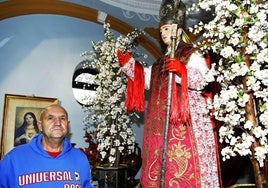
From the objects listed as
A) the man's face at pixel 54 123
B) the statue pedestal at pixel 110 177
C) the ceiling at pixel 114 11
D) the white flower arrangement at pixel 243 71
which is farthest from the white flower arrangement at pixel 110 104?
the white flower arrangement at pixel 243 71

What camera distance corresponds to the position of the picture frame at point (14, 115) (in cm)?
308

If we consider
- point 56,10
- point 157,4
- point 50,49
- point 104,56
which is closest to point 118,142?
point 104,56

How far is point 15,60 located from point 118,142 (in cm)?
123

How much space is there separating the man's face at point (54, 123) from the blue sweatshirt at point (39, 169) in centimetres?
9

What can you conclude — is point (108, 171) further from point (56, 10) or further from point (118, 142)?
point (56, 10)

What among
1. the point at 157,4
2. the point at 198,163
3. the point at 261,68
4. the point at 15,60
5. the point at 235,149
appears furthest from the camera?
the point at 157,4

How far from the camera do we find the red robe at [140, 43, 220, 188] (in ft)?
7.05

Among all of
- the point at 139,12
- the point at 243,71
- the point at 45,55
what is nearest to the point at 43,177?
the point at 243,71

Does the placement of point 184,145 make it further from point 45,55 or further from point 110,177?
point 45,55

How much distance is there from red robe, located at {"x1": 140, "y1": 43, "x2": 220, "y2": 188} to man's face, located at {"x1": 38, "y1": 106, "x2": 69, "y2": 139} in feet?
1.97

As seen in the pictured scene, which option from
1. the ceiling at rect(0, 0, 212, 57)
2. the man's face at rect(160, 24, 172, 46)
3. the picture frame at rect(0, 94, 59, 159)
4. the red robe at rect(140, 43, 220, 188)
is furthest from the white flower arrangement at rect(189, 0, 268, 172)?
the ceiling at rect(0, 0, 212, 57)

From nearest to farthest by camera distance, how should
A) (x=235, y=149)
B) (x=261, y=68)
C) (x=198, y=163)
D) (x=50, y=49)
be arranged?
(x=235, y=149) → (x=261, y=68) → (x=198, y=163) → (x=50, y=49)

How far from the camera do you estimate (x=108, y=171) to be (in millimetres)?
3256

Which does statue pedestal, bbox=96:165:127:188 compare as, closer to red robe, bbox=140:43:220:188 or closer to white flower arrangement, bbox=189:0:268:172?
red robe, bbox=140:43:220:188
